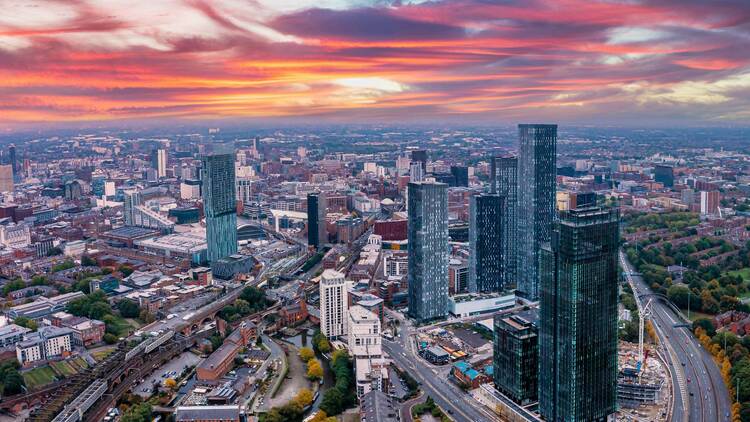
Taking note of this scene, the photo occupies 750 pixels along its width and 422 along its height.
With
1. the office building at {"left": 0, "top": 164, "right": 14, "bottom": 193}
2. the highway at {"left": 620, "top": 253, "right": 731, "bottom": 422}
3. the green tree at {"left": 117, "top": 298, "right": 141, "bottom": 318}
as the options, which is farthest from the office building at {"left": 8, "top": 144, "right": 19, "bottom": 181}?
the highway at {"left": 620, "top": 253, "right": 731, "bottom": 422}

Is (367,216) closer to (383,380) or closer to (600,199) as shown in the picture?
(600,199)

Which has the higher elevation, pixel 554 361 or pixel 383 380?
pixel 554 361

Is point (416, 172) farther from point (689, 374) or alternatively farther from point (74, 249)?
point (689, 374)

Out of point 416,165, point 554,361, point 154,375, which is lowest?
point 154,375

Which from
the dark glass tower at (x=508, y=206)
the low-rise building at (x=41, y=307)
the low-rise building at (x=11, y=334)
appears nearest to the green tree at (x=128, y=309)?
the low-rise building at (x=41, y=307)

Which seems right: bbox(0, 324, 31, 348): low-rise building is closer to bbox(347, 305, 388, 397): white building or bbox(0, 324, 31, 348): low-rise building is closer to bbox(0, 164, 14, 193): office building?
bbox(347, 305, 388, 397): white building

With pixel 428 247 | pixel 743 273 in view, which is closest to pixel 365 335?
pixel 428 247

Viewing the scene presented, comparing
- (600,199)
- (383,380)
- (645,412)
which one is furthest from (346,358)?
(600,199)
